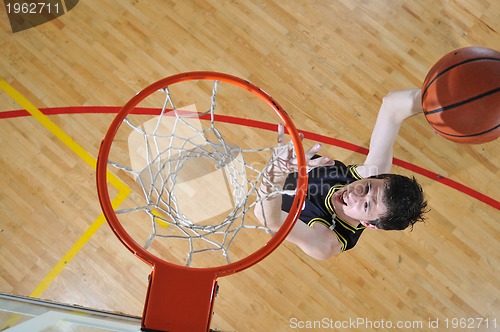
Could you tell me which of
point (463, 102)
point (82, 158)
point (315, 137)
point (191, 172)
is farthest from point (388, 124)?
point (82, 158)

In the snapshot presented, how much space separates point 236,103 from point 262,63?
30cm

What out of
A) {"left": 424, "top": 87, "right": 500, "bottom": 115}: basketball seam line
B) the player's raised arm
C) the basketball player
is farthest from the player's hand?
{"left": 424, "top": 87, "right": 500, "bottom": 115}: basketball seam line

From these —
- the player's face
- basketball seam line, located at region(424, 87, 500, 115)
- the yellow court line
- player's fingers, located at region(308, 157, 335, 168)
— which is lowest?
the yellow court line

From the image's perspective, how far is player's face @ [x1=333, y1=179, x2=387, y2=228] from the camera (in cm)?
192

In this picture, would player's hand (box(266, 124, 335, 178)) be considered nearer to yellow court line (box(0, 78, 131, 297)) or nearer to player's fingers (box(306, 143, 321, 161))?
player's fingers (box(306, 143, 321, 161))

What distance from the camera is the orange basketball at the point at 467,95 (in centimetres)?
182

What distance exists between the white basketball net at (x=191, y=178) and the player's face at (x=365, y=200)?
0.60 metres

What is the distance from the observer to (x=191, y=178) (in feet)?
8.70

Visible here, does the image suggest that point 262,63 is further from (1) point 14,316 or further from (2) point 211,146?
(1) point 14,316

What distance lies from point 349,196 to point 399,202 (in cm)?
21

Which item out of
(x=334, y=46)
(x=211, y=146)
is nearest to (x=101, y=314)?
(x=211, y=146)

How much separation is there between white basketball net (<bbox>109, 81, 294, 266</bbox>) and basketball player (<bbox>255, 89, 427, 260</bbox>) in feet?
1.18

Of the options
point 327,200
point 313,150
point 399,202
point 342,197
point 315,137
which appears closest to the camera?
point 313,150

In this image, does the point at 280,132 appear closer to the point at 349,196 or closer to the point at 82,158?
the point at 349,196
